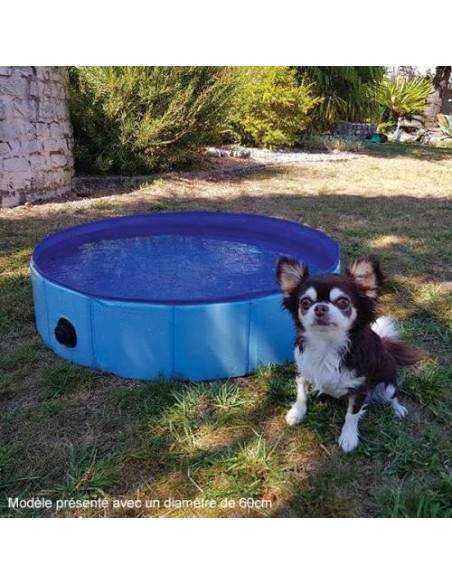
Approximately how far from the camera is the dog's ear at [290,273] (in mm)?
2736

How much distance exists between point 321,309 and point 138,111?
26.2ft

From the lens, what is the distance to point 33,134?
7758 millimetres

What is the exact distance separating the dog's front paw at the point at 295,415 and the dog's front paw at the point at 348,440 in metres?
0.29

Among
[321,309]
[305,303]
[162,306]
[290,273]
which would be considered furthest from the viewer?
[162,306]

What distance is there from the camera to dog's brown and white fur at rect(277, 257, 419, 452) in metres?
2.57

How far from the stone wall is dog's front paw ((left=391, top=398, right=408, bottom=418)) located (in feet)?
21.4

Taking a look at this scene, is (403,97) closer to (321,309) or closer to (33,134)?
(33,134)

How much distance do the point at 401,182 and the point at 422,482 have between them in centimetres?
961

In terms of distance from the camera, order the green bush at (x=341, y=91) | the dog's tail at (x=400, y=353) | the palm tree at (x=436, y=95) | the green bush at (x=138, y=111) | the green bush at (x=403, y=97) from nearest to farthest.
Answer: the dog's tail at (x=400, y=353) < the green bush at (x=138, y=111) < the green bush at (x=341, y=91) < the green bush at (x=403, y=97) < the palm tree at (x=436, y=95)

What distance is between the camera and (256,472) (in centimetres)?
273

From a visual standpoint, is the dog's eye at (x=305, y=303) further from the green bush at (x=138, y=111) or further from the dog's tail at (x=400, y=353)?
the green bush at (x=138, y=111)

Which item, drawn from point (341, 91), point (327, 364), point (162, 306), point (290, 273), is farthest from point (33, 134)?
point (341, 91)

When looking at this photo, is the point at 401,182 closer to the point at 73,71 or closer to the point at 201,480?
the point at 73,71

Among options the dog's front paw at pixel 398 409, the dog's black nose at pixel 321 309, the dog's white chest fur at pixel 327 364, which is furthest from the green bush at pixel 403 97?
the dog's black nose at pixel 321 309
